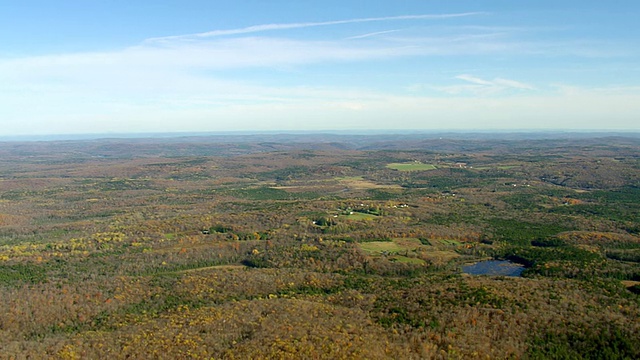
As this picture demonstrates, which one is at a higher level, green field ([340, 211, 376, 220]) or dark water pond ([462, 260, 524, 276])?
green field ([340, 211, 376, 220])

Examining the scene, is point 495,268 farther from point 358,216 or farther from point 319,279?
point 358,216

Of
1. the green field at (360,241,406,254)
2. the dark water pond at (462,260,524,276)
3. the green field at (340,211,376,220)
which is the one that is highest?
the green field at (340,211,376,220)

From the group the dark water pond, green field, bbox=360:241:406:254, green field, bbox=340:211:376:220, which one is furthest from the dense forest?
the dark water pond

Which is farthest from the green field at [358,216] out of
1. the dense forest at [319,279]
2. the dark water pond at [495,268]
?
the dark water pond at [495,268]

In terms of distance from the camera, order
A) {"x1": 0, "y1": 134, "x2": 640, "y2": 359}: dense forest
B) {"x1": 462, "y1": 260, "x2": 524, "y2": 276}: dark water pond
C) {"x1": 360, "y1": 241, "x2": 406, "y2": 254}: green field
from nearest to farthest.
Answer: {"x1": 0, "y1": 134, "x2": 640, "y2": 359}: dense forest, {"x1": 462, "y1": 260, "x2": 524, "y2": 276}: dark water pond, {"x1": 360, "y1": 241, "x2": 406, "y2": 254}: green field

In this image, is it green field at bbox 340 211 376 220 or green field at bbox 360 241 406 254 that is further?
green field at bbox 340 211 376 220

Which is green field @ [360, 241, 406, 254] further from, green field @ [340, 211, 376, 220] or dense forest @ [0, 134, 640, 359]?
A: green field @ [340, 211, 376, 220]

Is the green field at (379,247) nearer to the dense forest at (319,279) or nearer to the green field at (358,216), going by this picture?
the dense forest at (319,279)
